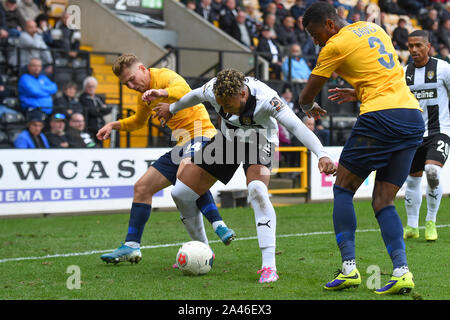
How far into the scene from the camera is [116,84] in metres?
17.2

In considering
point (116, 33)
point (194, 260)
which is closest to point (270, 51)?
point (116, 33)

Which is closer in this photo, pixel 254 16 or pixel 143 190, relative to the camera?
pixel 143 190

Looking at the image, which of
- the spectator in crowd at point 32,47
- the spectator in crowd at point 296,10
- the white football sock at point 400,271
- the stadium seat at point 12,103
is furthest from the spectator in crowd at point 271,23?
the white football sock at point 400,271

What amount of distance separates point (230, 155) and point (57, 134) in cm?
719

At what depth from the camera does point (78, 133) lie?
13.0m

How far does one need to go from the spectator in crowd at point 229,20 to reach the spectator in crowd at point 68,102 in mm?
6028

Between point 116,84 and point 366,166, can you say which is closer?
point 366,166

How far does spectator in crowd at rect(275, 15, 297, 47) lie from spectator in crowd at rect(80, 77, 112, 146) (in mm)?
6836

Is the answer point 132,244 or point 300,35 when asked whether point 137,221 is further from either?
point 300,35

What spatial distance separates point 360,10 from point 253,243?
14032 mm

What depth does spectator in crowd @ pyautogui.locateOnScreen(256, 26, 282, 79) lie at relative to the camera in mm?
17484

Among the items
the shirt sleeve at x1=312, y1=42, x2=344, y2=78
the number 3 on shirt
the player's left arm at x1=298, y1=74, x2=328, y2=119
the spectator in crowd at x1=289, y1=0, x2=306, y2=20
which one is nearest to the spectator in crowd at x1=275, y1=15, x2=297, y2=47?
the spectator in crowd at x1=289, y1=0, x2=306, y2=20
